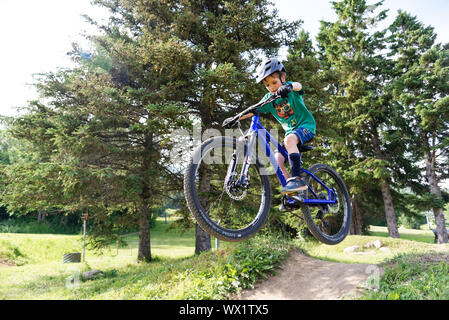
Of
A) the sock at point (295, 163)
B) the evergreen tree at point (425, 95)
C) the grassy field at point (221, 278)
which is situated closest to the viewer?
the sock at point (295, 163)

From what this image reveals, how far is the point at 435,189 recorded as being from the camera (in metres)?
15.1

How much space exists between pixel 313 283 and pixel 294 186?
2483 millimetres

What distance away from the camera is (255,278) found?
4.77m

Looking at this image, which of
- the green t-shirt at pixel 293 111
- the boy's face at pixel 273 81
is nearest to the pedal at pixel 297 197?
the green t-shirt at pixel 293 111

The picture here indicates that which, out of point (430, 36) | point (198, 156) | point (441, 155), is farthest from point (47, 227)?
point (430, 36)

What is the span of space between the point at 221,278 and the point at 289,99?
348 centimetres

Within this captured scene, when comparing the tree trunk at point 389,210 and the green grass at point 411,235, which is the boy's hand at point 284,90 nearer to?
the tree trunk at point 389,210

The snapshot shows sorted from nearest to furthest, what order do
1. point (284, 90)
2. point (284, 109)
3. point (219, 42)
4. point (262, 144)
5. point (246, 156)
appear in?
point (284, 90) → point (246, 156) → point (262, 144) → point (284, 109) → point (219, 42)

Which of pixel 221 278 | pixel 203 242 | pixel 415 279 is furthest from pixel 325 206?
pixel 203 242

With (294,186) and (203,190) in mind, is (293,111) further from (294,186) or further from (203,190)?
(203,190)

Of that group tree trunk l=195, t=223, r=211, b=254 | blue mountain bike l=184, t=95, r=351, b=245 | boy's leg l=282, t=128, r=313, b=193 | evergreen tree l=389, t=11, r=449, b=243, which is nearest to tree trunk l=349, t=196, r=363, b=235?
evergreen tree l=389, t=11, r=449, b=243

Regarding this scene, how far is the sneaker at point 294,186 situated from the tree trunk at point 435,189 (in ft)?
51.0

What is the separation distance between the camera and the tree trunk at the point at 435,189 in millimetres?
14031

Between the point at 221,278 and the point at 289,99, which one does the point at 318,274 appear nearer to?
the point at 221,278
